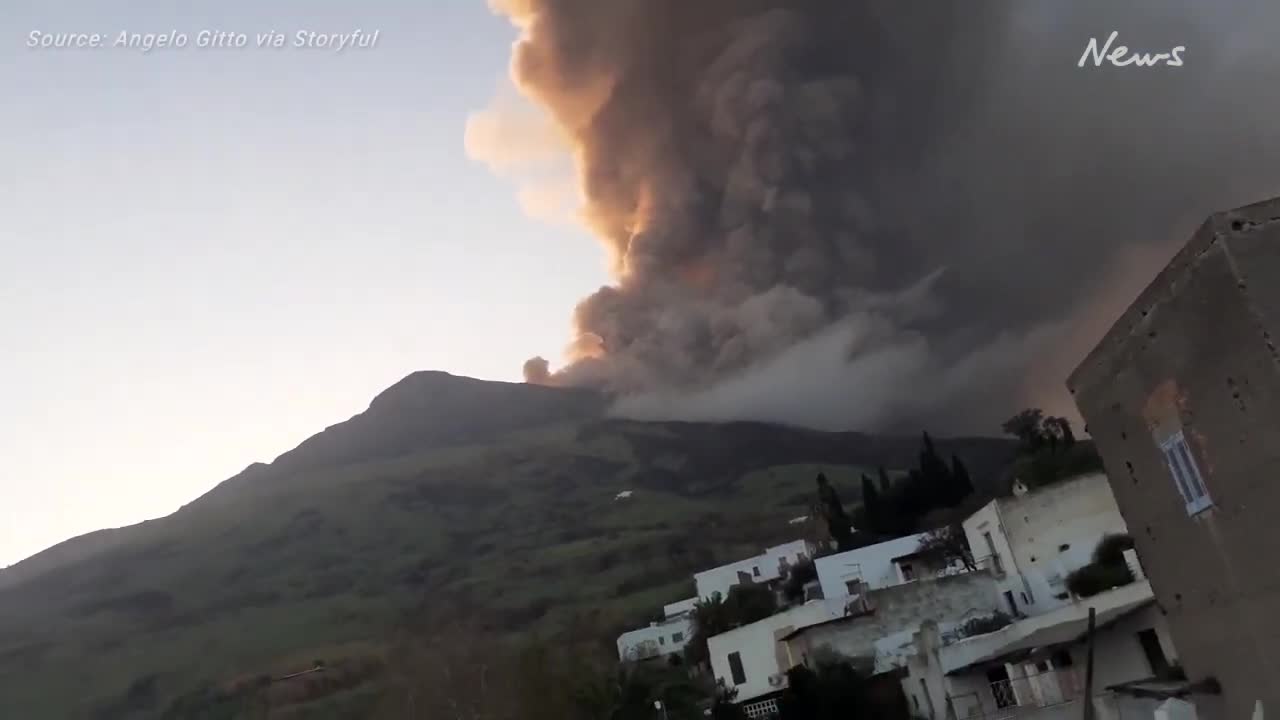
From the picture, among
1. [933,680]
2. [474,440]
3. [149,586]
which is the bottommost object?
[933,680]

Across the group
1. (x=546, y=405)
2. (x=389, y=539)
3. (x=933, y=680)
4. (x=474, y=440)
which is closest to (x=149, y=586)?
(x=389, y=539)

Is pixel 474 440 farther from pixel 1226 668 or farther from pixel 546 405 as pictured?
pixel 1226 668

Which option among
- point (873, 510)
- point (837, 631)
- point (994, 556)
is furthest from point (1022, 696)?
point (873, 510)

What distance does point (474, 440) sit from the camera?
454ft

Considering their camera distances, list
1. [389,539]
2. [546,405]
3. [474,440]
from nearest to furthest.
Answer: [389,539] < [474,440] < [546,405]

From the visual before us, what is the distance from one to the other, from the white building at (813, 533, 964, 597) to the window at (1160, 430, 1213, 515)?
24571mm

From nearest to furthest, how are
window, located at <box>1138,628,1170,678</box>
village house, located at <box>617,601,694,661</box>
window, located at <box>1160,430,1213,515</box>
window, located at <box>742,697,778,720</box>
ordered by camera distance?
window, located at <box>1160,430,1213,515</box> → window, located at <box>1138,628,1170,678</box> → window, located at <box>742,697,778,720</box> → village house, located at <box>617,601,694,661</box>

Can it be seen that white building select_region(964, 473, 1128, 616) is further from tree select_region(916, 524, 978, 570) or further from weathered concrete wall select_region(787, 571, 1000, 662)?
tree select_region(916, 524, 978, 570)

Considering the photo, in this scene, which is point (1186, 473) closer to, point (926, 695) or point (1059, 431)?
point (926, 695)

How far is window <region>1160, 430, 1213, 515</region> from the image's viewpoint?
8.58 meters

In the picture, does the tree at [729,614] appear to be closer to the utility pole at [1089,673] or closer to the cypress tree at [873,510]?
the cypress tree at [873,510]

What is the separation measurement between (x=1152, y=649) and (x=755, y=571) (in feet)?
91.6

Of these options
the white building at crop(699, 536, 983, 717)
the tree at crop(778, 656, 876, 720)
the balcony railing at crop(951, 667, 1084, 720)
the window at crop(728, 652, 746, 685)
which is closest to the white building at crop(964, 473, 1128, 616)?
the white building at crop(699, 536, 983, 717)

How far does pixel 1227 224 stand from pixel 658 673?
20206mm
